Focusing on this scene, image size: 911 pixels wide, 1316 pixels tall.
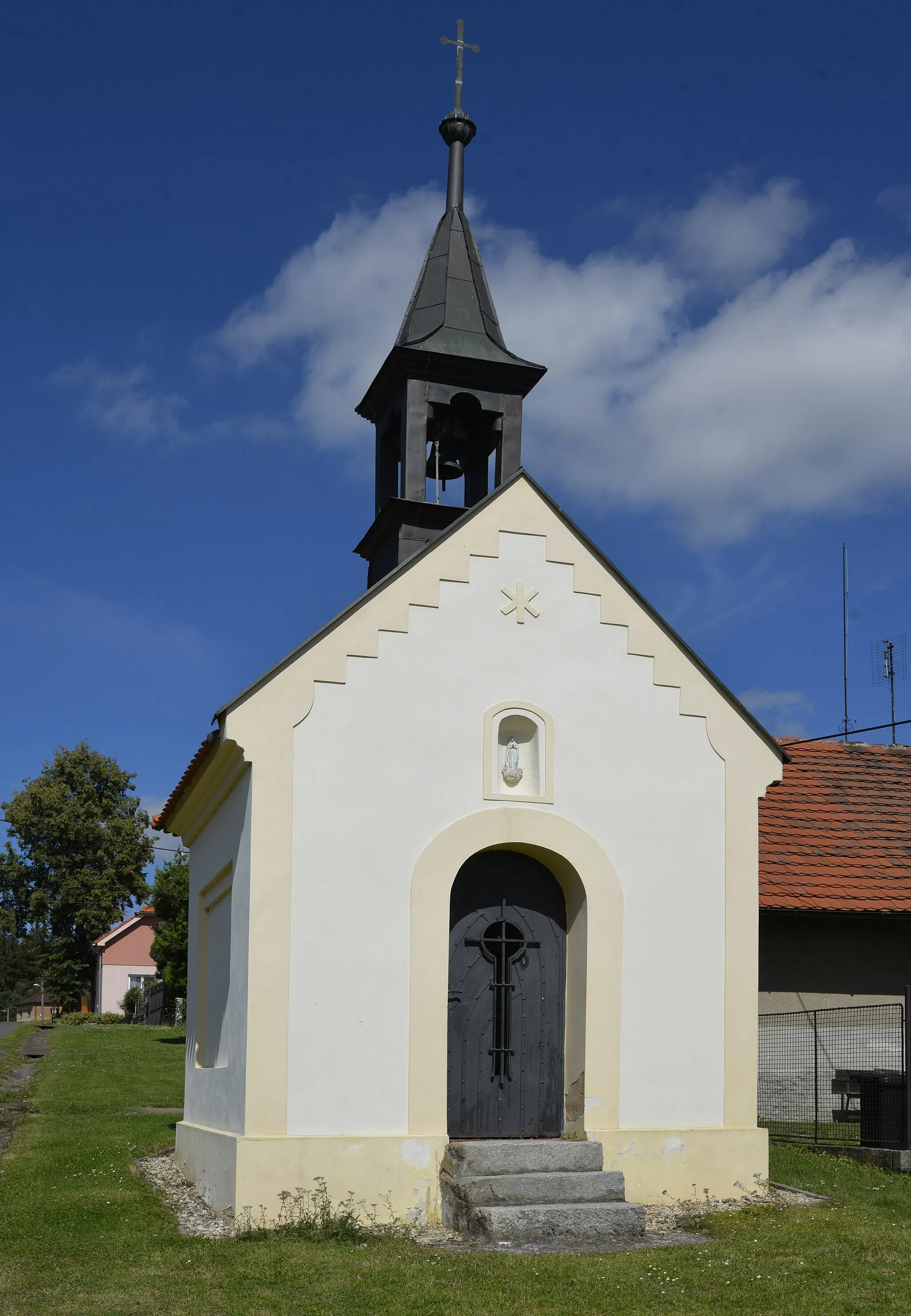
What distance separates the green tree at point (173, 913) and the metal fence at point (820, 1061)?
16.8 m

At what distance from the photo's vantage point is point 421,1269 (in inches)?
313

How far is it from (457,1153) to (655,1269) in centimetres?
203

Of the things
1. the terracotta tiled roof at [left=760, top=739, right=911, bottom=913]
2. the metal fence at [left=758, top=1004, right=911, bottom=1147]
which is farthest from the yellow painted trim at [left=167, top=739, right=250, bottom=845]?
the metal fence at [left=758, top=1004, right=911, bottom=1147]

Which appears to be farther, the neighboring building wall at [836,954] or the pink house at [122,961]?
the pink house at [122,961]

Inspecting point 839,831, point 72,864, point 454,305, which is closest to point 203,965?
point 454,305

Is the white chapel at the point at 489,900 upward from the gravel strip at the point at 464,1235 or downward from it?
upward

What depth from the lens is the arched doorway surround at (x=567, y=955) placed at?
992 cm

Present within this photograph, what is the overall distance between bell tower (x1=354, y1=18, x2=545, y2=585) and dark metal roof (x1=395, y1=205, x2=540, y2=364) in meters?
0.01

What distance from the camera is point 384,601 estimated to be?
1050 centimetres

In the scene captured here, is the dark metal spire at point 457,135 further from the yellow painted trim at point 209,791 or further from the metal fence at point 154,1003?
the metal fence at point 154,1003

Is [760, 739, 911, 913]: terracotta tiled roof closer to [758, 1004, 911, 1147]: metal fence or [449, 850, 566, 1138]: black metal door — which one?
[758, 1004, 911, 1147]: metal fence

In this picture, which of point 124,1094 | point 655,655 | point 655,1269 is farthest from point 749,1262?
point 124,1094

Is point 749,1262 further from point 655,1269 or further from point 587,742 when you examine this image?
point 587,742

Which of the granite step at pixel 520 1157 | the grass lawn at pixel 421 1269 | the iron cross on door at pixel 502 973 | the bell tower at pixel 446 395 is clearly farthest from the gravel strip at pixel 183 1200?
the bell tower at pixel 446 395
